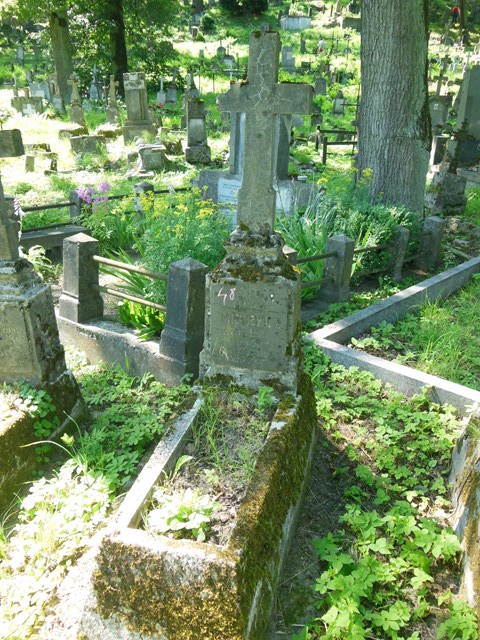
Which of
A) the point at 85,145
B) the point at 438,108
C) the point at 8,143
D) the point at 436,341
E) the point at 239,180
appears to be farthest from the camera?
the point at 438,108

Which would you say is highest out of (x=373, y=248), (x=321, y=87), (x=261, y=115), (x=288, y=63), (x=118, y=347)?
(x=288, y=63)

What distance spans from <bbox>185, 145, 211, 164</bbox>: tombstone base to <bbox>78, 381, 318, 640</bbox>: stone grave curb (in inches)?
489

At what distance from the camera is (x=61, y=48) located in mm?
21266

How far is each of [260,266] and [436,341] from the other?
245 cm

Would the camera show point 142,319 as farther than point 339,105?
No

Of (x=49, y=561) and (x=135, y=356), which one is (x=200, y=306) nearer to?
(x=135, y=356)

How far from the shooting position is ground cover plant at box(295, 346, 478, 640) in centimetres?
269

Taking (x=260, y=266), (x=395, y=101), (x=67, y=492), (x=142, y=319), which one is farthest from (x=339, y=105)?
(x=67, y=492)

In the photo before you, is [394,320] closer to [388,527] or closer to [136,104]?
[388,527]

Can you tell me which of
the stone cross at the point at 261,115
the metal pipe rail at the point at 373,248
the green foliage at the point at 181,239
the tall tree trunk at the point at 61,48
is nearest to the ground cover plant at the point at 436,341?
the metal pipe rail at the point at 373,248

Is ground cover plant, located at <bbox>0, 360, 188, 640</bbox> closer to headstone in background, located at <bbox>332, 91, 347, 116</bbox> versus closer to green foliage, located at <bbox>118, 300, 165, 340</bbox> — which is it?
green foliage, located at <bbox>118, 300, 165, 340</bbox>

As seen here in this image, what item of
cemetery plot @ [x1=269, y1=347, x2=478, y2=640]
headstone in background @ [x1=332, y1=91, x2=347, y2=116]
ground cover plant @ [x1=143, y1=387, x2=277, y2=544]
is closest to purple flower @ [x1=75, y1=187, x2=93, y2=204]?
cemetery plot @ [x1=269, y1=347, x2=478, y2=640]

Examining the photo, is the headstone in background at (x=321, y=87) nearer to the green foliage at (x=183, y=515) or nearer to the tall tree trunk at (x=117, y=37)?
the tall tree trunk at (x=117, y=37)

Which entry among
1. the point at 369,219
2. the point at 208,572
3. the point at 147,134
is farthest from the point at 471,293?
the point at 147,134
